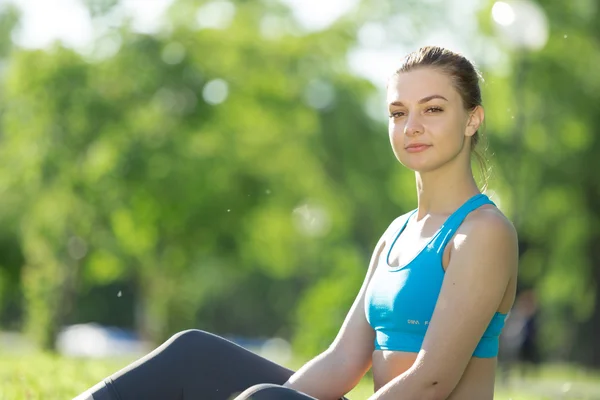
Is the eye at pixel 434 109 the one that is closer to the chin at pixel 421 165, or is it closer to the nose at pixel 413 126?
the nose at pixel 413 126

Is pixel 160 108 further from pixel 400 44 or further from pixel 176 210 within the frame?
pixel 400 44

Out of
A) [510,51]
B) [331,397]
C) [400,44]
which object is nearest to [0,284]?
[400,44]

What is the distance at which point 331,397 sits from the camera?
3.36 m

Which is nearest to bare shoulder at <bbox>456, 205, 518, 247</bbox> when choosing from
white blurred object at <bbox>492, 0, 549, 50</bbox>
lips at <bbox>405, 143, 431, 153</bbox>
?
lips at <bbox>405, 143, 431, 153</bbox>

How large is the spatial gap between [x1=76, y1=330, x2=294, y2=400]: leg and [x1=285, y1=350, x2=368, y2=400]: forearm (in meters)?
0.07

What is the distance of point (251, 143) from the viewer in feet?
80.0

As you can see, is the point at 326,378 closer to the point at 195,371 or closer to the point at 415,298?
the point at 195,371

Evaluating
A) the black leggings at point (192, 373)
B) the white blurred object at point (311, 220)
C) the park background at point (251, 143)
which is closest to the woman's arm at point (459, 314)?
the black leggings at point (192, 373)

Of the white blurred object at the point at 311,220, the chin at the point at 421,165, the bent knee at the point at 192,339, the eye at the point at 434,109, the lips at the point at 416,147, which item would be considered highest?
the white blurred object at the point at 311,220

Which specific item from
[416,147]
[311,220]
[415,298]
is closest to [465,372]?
[415,298]

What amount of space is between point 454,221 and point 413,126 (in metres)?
0.33

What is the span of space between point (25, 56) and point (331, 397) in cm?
1851

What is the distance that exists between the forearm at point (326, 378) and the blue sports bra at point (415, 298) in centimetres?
33

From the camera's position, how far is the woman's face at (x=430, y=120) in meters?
3.06
